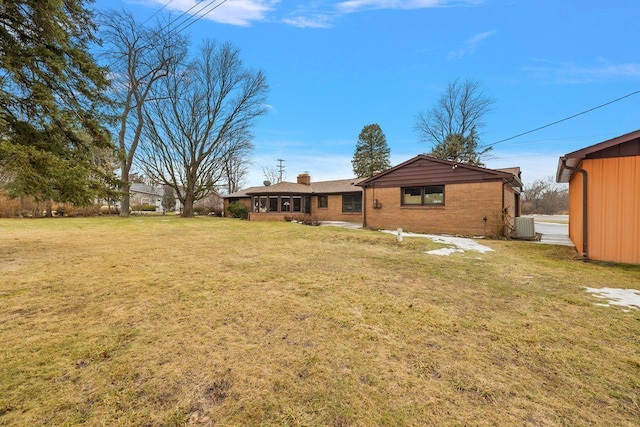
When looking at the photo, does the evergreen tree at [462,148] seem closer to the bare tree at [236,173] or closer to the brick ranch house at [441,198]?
the brick ranch house at [441,198]

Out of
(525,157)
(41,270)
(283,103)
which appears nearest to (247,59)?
(283,103)

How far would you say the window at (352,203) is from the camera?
66.0 ft

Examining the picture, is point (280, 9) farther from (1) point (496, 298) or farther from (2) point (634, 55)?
(2) point (634, 55)

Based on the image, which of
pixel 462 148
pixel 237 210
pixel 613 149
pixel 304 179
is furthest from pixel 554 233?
pixel 237 210

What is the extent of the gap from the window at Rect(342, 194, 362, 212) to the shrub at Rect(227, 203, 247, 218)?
1021cm

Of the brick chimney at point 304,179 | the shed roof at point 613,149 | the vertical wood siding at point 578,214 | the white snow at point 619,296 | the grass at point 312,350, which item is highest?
the brick chimney at point 304,179

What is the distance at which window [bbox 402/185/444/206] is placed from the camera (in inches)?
524

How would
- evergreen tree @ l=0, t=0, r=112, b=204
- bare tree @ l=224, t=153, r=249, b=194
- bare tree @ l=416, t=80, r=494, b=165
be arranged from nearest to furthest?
evergreen tree @ l=0, t=0, r=112, b=204 → bare tree @ l=416, t=80, r=494, b=165 → bare tree @ l=224, t=153, r=249, b=194

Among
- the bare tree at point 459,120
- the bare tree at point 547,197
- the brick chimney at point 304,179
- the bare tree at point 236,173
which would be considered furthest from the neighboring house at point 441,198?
the bare tree at point 547,197

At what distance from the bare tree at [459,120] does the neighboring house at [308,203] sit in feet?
49.4

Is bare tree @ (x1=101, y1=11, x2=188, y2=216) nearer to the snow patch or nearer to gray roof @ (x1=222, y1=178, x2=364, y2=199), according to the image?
gray roof @ (x1=222, y1=178, x2=364, y2=199)

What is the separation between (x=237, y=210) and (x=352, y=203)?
11835mm

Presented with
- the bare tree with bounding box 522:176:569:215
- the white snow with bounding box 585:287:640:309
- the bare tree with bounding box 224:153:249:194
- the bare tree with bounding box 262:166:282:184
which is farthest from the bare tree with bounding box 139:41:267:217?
the bare tree with bounding box 522:176:569:215

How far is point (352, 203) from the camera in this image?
20.5 meters
